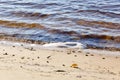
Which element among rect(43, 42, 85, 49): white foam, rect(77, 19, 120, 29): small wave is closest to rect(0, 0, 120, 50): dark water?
rect(77, 19, 120, 29): small wave

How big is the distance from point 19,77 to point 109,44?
2.91 m

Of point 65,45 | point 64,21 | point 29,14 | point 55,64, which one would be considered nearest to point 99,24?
point 64,21

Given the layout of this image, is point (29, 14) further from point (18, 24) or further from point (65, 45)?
point (65, 45)

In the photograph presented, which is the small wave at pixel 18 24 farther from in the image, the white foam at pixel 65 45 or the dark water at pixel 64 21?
the white foam at pixel 65 45

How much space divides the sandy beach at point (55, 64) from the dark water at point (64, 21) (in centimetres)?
93

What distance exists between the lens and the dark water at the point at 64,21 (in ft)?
23.3

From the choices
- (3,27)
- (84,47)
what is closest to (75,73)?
(84,47)

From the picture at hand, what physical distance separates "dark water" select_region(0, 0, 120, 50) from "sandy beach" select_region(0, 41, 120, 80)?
931mm

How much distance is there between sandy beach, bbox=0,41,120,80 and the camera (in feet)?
14.0

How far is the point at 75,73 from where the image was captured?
4422mm

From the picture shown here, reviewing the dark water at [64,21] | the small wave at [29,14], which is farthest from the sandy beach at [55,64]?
the small wave at [29,14]

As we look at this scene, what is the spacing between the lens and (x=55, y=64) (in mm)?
4938

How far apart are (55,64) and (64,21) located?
3.70 m

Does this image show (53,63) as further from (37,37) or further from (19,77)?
(37,37)
